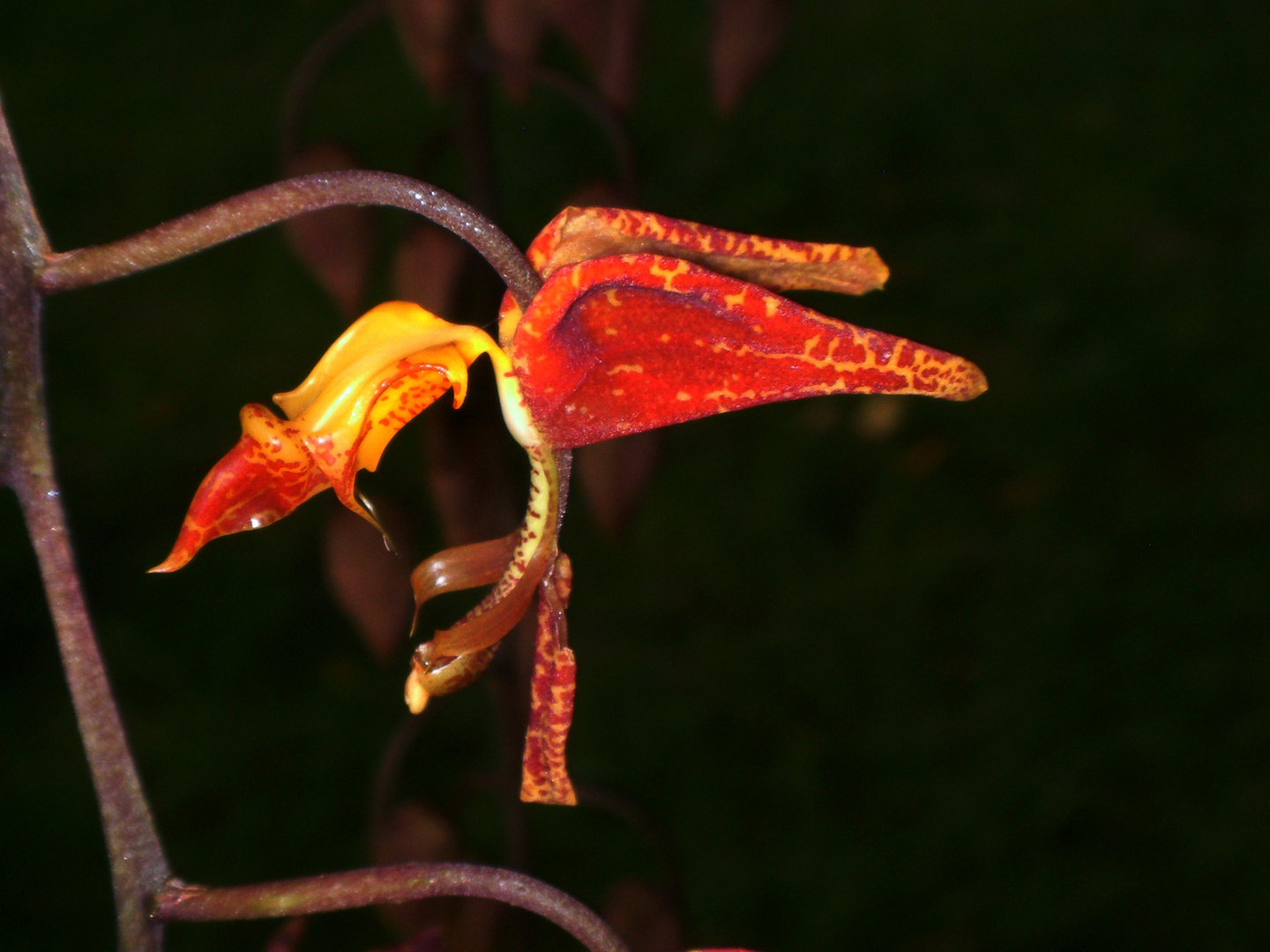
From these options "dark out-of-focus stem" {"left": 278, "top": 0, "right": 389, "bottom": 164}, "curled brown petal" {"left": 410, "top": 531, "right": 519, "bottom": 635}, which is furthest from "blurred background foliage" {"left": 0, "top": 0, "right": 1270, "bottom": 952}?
"curled brown petal" {"left": 410, "top": 531, "right": 519, "bottom": 635}

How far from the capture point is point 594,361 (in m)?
0.30

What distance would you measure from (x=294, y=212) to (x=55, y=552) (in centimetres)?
10

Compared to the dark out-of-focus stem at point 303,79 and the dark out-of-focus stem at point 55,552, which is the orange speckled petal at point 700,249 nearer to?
the dark out-of-focus stem at point 55,552

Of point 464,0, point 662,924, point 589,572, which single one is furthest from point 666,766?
point 464,0

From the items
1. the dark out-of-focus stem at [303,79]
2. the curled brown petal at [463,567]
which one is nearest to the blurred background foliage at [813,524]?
the dark out-of-focus stem at [303,79]

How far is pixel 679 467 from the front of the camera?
1573 mm

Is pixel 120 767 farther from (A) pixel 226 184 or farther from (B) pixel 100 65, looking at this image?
(B) pixel 100 65

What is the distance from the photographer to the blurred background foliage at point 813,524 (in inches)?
49.7

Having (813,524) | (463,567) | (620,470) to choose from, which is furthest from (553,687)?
(813,524)

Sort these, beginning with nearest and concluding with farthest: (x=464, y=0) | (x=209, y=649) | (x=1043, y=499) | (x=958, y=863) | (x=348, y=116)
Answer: (x=464, y=0)
(x=958, y=863)
(x=209, y=649)
(x=1043, y=499)
(x=348, y=116)

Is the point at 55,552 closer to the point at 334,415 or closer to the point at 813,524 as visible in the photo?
the point at 334,415

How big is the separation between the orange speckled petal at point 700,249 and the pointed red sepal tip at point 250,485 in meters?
0.07

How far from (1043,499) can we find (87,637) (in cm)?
136

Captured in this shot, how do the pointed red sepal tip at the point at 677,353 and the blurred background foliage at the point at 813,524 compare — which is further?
the blurred background foliage at the point at 813,524
